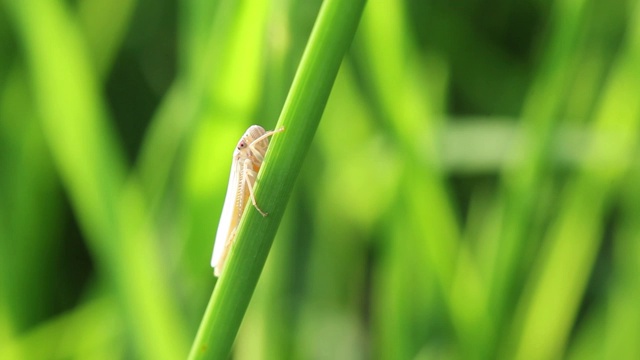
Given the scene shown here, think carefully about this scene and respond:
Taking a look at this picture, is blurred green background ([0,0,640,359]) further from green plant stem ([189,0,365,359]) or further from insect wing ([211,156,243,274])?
green plant stem ([189,0,365,359])

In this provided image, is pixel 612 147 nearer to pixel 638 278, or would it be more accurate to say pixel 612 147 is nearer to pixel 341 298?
pixel 638 278

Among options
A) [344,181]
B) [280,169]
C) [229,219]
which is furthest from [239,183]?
[344,181]

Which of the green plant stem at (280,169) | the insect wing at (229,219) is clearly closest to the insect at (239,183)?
the insect wing at (229,219)

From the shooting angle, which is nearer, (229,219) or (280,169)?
(280,169)

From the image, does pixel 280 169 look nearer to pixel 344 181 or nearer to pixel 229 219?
pixel 229 219

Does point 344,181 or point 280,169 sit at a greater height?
point 280,169

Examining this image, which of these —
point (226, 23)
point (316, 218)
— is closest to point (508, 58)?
point (316, 218)
